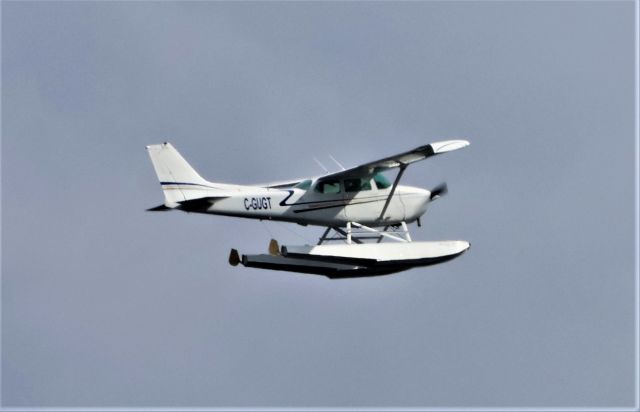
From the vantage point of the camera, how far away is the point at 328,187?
5659 centimetres

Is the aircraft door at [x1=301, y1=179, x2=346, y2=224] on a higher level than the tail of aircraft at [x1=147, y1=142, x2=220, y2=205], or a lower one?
lower

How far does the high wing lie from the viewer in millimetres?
55938

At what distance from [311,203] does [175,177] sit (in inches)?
128

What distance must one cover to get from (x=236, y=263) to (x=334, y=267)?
2.35 metres

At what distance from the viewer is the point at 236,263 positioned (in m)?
57.2

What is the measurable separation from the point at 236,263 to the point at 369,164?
4.02 metres

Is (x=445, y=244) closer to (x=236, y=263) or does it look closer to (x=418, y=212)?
(x=418, y=212)

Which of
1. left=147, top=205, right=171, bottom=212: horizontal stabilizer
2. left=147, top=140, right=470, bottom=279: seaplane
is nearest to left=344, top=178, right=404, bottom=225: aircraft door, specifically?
left=147, top=140, right=470, bottom=279: seaplane

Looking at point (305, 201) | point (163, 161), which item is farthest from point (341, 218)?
point (163, 161)

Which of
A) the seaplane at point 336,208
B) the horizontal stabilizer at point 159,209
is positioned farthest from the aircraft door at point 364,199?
the horizontal stabilizer at point 159,209

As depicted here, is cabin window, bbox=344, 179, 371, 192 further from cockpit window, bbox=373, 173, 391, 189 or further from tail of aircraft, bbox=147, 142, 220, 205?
tail of aircraft, bbox=147, 142, 220, 205

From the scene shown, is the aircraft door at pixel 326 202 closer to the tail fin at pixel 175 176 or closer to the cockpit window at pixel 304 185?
the cockpit window at pixel 304 185

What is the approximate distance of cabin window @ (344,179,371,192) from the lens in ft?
186

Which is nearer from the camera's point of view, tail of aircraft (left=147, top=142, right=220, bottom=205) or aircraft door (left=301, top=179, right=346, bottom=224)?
tail of aircraft (left=147, top=142, right=220, bottom=205)
